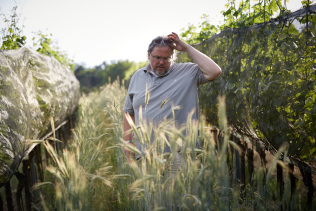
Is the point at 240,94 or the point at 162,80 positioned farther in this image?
the point at 240,94

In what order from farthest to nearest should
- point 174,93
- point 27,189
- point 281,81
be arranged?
point 27,189
point 174,93
point 281,81

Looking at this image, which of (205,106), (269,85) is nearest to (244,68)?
(269,85)

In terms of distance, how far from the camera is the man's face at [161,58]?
2303mm

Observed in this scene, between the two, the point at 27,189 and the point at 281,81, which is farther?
the point at 27,189

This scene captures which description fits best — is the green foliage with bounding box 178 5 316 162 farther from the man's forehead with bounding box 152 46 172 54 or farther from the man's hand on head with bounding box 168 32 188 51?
the man's forehead with bounding box 152 46 172 54

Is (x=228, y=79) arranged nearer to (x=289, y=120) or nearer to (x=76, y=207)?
(x=289, y=120)

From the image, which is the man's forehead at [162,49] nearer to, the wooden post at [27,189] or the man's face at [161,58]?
the man's face at [161,58]

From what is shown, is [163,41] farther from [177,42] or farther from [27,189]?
[27,189]

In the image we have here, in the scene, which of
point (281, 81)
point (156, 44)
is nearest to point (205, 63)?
point (156, 44)

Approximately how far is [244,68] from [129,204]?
1719 mm

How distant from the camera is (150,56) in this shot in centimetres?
241

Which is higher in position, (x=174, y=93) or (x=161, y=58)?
(x=161, y=58)

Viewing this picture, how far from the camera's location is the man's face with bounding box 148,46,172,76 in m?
2.30

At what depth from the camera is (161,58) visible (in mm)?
2322
